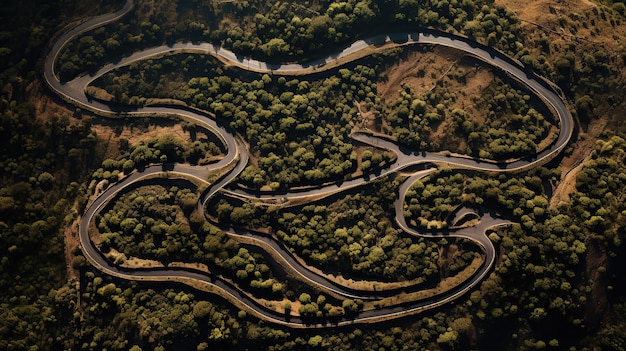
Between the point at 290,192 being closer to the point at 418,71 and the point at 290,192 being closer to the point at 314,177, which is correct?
the point at 314,177

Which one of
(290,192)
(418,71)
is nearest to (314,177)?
(290,192)

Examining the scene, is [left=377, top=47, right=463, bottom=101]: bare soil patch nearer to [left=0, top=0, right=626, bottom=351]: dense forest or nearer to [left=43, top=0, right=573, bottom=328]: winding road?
[left=0, top=0, right=626, bottom=351]: dense forest

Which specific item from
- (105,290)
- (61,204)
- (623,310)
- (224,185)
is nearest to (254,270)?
(224,185)

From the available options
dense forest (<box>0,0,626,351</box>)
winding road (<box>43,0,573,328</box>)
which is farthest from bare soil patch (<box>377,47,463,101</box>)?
winding road (<box>43,0,573,328</box>)

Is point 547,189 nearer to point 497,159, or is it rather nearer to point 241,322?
point 497,159

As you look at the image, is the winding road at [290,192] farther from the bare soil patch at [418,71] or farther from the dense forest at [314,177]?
the bare soil patch at [418,71]

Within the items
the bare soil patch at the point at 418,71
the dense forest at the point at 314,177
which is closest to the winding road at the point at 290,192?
the dense forest at the point at 314,177
